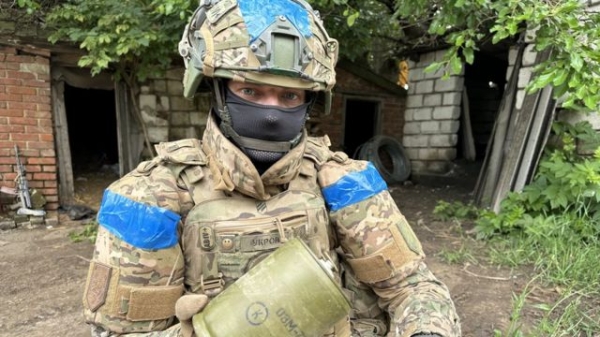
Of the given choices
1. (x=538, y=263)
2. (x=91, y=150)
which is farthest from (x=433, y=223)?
(x=91, y=150)

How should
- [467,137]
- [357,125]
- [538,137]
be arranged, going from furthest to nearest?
[357,125]
[467,137]
[538,137]

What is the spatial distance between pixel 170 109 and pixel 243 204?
497 cm

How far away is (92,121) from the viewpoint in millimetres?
9453

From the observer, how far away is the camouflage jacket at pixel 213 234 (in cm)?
119

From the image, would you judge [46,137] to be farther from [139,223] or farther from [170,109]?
[139,223]

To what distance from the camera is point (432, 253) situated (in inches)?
148

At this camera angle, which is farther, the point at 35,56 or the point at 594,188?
the point at 35,56

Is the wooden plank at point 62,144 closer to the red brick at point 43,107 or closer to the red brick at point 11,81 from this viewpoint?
the red brick at point 43,107

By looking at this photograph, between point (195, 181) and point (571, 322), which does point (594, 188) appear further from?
point (195, 181)

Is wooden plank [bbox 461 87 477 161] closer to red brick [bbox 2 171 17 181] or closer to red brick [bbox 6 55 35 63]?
red brick [bbox 6 55 35 63]

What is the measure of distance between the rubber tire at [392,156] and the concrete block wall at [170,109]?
3294mm

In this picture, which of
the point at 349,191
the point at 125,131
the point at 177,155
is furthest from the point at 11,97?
the point at 349,191

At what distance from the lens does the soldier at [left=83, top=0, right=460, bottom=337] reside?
120 centimetres

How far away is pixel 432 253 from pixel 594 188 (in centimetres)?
139
